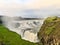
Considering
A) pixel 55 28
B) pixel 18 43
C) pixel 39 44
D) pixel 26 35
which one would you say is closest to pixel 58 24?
pixel 55 28

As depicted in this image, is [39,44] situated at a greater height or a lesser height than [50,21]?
lesser

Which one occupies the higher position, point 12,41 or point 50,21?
point 50,21

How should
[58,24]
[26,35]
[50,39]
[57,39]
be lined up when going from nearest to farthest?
[57,39]
[50,39]
[58,24]
[26,35]

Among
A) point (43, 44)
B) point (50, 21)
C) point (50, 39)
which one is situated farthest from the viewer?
point (50, 21)

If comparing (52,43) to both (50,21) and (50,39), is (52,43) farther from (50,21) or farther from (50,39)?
(50,21)

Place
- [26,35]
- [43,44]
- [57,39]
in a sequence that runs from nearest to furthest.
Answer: [57,39] → [43,44] → [26,35]

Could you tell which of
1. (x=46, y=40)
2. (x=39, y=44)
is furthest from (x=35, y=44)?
(x=46, y=40)

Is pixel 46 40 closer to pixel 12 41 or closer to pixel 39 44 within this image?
pixel 39 44

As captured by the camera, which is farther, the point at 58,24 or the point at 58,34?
the point at 58,24

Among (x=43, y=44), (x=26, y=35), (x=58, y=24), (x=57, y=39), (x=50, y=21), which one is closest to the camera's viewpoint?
(x=57, y=39)
